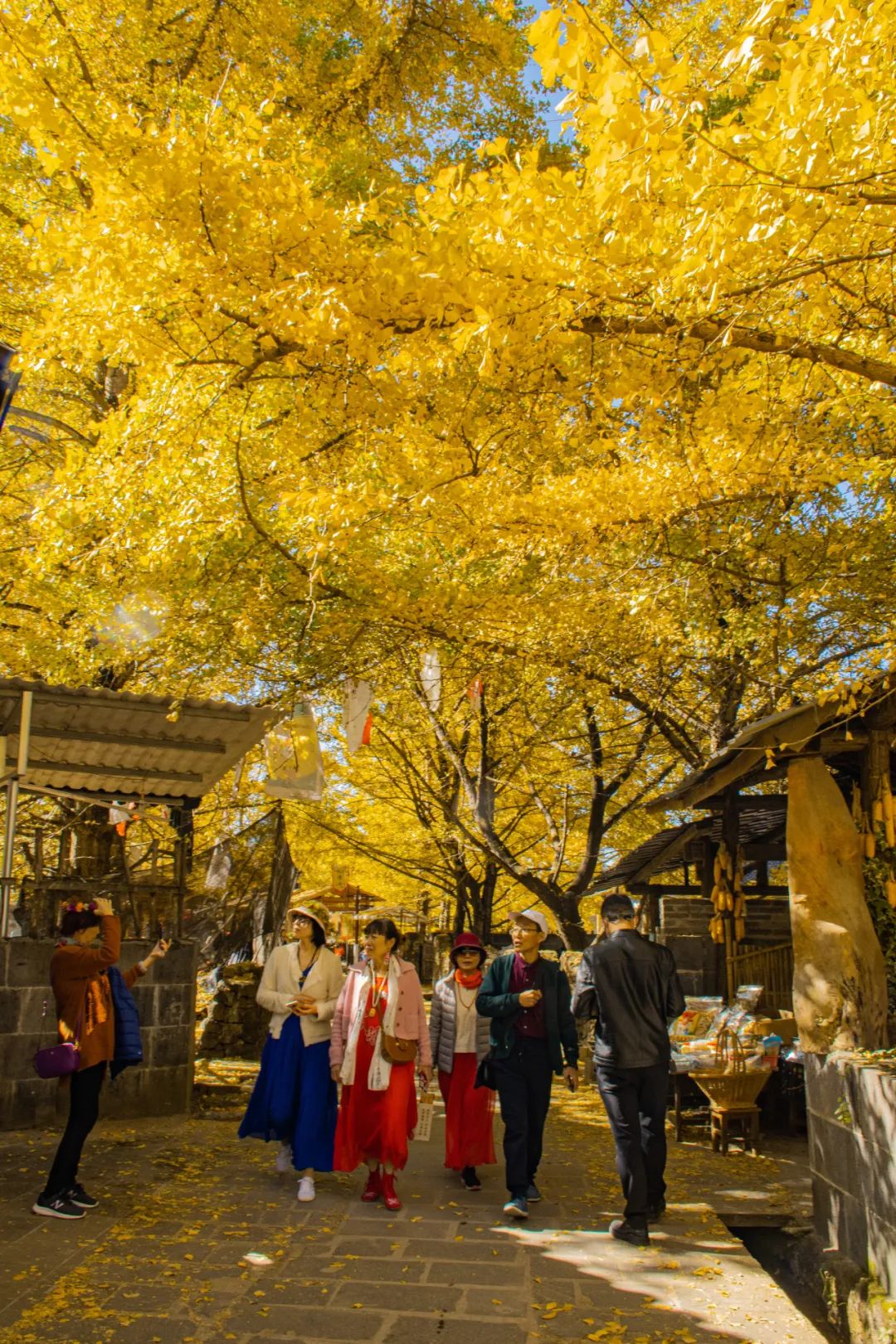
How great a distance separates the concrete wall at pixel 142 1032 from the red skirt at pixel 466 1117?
9.82 ft

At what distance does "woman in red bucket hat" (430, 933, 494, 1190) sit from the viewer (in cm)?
644

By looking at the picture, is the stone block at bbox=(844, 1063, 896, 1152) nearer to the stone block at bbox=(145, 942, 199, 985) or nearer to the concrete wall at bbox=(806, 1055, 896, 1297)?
the concrete wall at bbox=(806, 1055, 896, 1297)

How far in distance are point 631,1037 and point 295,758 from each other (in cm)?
653

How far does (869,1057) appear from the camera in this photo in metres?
4.85

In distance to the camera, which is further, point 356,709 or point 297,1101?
point 356,709

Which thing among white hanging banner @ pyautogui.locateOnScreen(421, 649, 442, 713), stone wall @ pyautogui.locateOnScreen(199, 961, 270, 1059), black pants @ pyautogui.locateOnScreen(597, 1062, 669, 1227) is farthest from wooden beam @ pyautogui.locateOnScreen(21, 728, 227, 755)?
stone wall @ pyautogui.locateOnScreen(199, 961, 270, 1059)

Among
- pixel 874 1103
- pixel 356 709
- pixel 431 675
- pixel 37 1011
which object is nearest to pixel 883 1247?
pixel 874 1103

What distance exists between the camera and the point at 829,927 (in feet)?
23.4

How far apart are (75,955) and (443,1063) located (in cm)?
251

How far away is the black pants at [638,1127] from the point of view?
17.1 feet

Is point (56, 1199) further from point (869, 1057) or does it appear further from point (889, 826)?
point (889, 826)

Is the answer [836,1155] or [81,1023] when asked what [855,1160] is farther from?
[81,1023]

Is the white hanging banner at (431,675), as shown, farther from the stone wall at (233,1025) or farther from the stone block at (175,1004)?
the stone wall at (233,1025)

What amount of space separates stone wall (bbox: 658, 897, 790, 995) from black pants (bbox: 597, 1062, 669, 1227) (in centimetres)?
582
